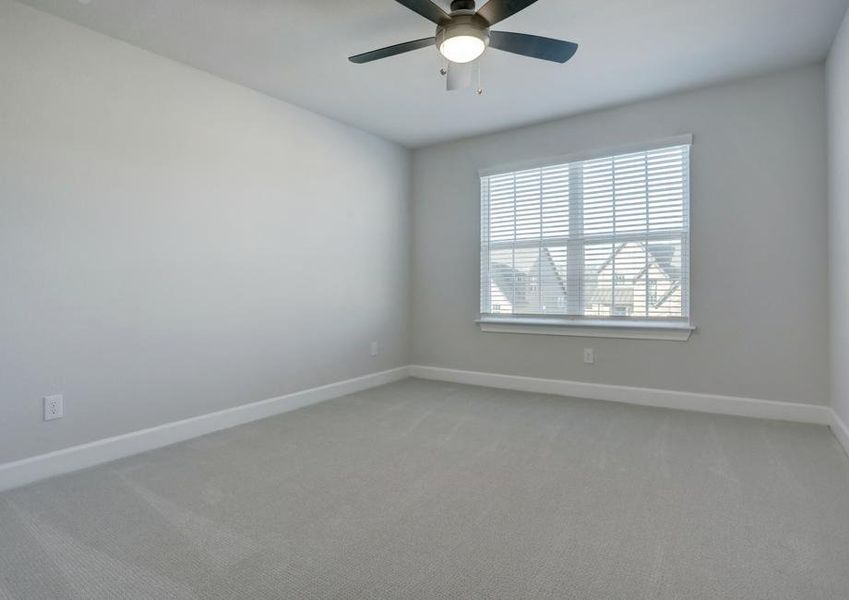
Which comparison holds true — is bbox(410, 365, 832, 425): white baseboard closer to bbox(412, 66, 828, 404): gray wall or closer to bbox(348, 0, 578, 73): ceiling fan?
bbox(412, 66, 828, 404): gray wall

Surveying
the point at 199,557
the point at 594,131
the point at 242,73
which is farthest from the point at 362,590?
the point at 594,131

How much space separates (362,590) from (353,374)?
2864 mm

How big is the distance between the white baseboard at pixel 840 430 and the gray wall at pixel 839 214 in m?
0.04

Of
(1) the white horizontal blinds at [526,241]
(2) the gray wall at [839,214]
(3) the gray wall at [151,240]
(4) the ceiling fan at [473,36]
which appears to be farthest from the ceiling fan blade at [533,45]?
Result: (3) the gray wall at [151,240]

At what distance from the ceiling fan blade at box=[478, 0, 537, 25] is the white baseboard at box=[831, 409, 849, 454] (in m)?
2.85

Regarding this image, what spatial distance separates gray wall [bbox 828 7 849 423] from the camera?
2584 mm

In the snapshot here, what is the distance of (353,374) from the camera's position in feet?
14.0

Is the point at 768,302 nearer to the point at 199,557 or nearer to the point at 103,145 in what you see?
the point at 199,557

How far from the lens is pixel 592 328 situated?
389 cm

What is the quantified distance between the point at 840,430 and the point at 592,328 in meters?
1.65

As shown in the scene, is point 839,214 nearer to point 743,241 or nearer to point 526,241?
point 743,241

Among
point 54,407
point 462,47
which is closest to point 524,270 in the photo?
point 462,47

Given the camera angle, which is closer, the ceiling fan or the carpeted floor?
the carpeted floor

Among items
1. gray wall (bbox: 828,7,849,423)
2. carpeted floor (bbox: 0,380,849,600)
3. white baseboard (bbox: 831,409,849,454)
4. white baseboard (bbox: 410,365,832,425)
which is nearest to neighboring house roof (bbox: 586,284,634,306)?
white baseboard (bbox: 410,365,832,425)
